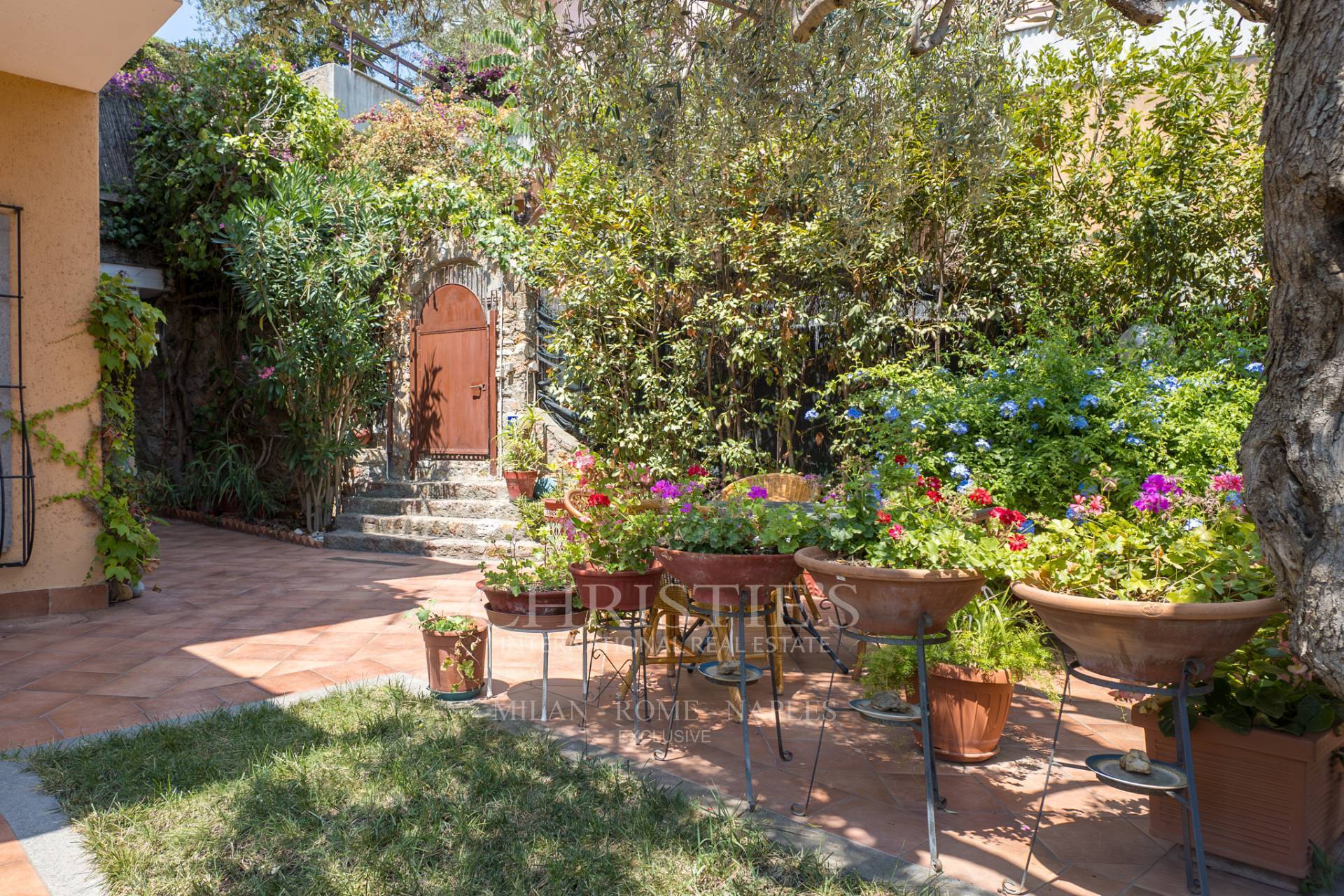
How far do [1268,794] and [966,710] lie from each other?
2.87 ft

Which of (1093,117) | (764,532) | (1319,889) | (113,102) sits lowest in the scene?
(1319,889)

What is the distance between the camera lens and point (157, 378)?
10.1 metres

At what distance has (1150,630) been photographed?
71.2 inches

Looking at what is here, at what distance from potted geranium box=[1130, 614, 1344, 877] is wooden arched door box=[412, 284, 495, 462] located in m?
6.89

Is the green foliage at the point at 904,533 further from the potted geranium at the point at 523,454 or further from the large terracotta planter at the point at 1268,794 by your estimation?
the potted geranium at the point at 523,454

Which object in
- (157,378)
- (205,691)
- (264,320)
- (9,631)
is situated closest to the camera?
(205,691)

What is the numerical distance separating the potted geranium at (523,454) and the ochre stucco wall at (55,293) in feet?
10.6

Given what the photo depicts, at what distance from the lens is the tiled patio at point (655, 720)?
2240mm

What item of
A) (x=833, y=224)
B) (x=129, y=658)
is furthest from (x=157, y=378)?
(x=833, y=224)

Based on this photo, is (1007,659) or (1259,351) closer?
(1007,659)

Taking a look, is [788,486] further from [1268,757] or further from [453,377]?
[453,377]

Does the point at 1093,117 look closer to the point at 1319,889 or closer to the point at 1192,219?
the point at 1192,219

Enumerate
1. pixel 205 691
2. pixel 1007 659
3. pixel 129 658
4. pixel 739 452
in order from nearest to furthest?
1. pixel 1007 659
2. pixel 205 691
3. pixel 129 658
4. pixel 739 452

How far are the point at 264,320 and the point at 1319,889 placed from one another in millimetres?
9290
